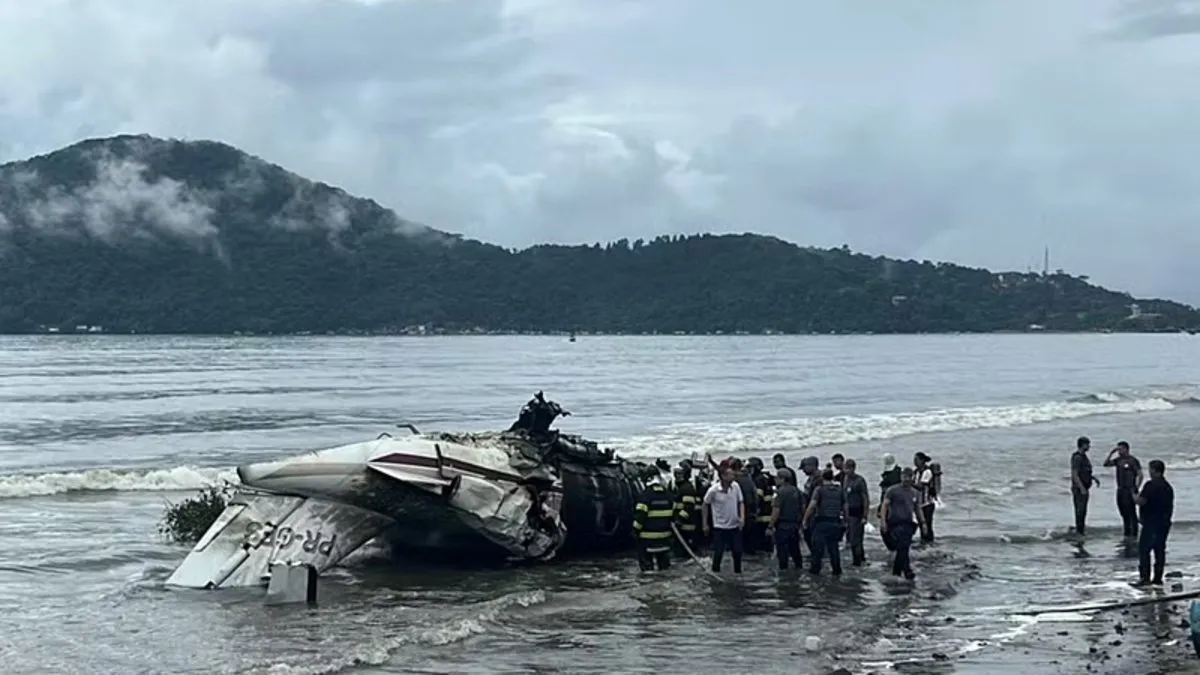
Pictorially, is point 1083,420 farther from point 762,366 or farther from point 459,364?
point 459,364

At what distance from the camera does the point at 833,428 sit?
52.9 metres

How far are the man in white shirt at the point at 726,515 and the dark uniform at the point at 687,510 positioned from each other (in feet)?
4.02

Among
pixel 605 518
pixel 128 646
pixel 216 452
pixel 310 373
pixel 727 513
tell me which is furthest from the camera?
pixel 310 373

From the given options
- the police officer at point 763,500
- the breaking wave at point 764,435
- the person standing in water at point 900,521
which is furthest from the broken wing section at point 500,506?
the breaking wave at point 764,435

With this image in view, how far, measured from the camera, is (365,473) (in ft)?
66.0

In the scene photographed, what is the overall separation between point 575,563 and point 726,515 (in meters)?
3.16

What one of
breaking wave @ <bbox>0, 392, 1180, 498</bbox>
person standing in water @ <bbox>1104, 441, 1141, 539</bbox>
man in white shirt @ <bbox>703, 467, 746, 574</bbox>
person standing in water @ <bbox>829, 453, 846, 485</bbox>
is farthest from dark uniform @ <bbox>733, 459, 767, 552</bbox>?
breaking wave @ <bbox>0, 392, 1180, 498</bbox>

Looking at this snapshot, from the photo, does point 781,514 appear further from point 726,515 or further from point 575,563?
point 575,563

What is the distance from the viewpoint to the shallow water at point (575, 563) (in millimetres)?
15883

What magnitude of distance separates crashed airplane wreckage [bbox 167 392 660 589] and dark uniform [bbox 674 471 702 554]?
133 cm

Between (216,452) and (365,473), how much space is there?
26286mm

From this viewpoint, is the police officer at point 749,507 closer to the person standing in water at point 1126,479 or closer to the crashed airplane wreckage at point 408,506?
the crashed airplane wreckage at point 408,506

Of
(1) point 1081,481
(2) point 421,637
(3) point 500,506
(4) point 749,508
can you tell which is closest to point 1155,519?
(4) point 749,508

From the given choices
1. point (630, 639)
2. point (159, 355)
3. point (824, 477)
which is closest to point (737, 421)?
point (824, 477)
